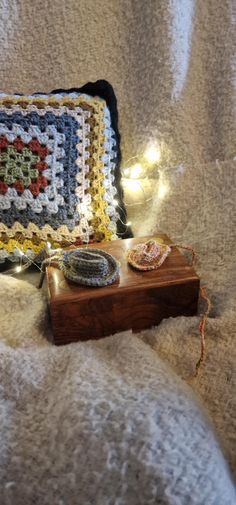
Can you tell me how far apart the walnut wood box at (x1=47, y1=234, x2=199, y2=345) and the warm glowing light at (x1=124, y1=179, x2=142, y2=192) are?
1.04 feet

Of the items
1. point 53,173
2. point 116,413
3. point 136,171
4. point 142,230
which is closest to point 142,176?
point 136,171

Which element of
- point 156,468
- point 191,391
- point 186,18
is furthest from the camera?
point 186,18

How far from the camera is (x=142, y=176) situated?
0.94 m

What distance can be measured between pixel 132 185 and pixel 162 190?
0.08m

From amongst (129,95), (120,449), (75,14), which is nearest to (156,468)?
(120,449)

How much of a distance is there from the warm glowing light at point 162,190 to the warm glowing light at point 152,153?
0.06 metres

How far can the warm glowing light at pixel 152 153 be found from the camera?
93 cm

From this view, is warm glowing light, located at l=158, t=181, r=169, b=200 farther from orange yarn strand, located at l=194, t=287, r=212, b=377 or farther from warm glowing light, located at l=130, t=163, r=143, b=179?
orange yarn strand, located at l=194, t=287, r=212, b=377

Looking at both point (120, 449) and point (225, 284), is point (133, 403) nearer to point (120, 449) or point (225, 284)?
point (120, 449)

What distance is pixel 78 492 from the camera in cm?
40

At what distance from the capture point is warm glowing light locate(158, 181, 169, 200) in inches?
35.6

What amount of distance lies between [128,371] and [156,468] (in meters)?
0.15

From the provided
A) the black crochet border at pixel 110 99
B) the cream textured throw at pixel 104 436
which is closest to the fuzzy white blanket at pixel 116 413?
the cream textured throw at pixel 104 436

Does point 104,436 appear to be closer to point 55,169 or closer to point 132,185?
point 55,169
